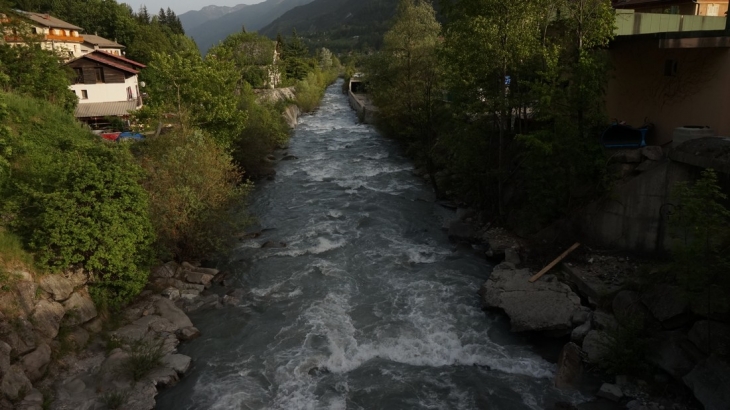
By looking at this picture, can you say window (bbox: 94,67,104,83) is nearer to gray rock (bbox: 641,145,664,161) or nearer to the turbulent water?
the turbulent water

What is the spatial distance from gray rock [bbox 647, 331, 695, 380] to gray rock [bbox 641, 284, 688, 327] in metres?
0.46

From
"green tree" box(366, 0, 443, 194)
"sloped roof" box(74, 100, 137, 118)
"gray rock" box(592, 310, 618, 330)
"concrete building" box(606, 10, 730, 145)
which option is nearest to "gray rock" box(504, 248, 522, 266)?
"gray rock" box(592, 310, 618, 330)

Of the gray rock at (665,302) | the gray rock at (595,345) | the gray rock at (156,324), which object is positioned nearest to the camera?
the gray rock at (665,302)

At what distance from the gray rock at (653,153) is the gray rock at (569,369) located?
7.14m

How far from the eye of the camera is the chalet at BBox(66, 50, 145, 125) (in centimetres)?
3978

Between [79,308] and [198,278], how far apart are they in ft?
14.8

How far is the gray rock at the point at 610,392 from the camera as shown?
11.8 metres

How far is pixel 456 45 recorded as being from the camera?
20.8 m

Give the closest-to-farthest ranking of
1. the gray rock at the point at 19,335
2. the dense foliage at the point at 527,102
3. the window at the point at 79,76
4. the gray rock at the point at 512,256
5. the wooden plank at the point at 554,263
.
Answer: the gray rock at the point at 19,335
the wooden plank at the point at 554,263
the dense foliage at the point at 527,102
the gray rock at the point at 512,256
the window at the point at 79,76

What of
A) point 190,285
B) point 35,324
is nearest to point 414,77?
point 190,285

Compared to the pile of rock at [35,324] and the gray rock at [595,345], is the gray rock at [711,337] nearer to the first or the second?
the gray rock at [595,345]

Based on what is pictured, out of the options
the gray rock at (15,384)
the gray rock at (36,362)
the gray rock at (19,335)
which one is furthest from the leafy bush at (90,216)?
the gray rock at (15,384)

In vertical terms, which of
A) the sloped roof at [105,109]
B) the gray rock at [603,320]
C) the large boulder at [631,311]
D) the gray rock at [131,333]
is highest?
the sloped roof at [105,109]

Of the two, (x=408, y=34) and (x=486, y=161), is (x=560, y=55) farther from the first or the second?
(x=408, y=34)
